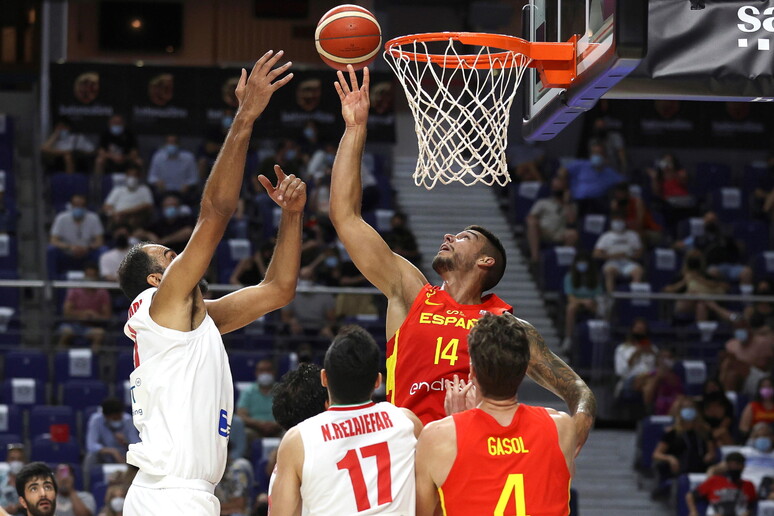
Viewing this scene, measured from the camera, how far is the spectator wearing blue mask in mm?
10180

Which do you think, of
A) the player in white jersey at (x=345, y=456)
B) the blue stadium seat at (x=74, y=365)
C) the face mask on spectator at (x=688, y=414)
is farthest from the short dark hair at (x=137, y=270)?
the face mask on spectator at (x=688, y=414)

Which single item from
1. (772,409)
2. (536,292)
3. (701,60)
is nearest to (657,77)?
(701,60)

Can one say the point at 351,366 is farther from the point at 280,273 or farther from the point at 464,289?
the point at 464,289

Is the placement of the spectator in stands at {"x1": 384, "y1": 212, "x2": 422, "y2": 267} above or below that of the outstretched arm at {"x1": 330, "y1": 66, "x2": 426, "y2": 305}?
below

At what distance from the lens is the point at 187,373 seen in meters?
4.19

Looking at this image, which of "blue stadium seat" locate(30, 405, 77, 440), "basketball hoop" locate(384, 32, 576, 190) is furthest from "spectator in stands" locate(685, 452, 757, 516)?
"basketball hoop" locate(384, 32, 576, 190)

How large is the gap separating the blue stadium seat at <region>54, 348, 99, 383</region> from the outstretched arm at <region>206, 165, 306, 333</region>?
702 cm

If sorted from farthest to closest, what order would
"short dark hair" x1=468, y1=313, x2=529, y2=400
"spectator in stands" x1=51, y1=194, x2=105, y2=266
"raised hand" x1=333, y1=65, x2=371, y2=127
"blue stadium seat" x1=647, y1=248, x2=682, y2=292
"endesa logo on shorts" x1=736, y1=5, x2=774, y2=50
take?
"blue stadium seat" x1=647, y1=248, x2=682, y2=292 < "spectator in stands" x1=51, y1=194, x2=105, y2=266 < "endesa logo on shorts" x1=736, y1=5, x2=774, y2=50 < "raised hand" x1=333, y1=65, x2=371, y2=127 < "short dark hair" x1=468, y1=313, x2=529, y2=400

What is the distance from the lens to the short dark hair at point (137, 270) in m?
4.48

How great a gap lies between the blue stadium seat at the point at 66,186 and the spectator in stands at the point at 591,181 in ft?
19.3

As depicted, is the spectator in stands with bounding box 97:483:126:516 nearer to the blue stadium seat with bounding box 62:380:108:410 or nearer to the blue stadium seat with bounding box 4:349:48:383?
the blue stadium seat with bounding box 62:380:108:410

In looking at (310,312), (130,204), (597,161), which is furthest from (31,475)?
(597,161)

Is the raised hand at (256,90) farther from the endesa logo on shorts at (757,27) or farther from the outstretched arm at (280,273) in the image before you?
the endesa logo on shorts at (757,27)

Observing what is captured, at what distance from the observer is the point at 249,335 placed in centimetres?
1212
